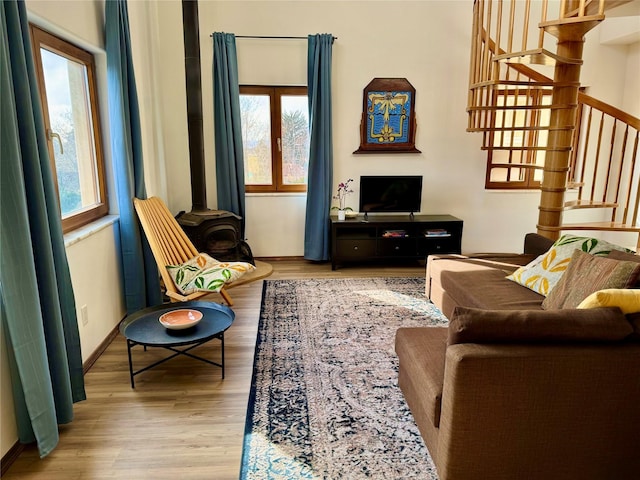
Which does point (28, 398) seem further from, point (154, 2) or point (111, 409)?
point (154, 2)

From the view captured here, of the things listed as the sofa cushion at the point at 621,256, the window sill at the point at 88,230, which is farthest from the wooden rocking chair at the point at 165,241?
the sofa cushion at the point at 621,256

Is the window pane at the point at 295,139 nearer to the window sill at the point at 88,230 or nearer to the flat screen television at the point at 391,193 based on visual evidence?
the flat screen television at the point at 391,193

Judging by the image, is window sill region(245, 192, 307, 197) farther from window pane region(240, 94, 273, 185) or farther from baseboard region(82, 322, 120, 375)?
baseboard region(82, 322, 120, 375)

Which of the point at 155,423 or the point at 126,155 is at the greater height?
the point at 126,155

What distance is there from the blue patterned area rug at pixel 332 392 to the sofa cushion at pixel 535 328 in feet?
2.26

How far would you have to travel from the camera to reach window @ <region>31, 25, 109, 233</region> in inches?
99.6

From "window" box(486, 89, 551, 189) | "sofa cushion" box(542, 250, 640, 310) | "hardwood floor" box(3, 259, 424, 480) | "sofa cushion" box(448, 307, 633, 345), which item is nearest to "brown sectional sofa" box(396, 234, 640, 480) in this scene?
"sofa cushion" box(448, 307, 633, 345)

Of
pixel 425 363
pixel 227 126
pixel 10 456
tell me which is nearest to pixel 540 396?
pixel 425 363

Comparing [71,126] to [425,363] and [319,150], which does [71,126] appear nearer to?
[319,150]

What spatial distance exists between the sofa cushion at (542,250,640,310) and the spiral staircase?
1.75 meters

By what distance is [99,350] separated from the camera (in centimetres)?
286

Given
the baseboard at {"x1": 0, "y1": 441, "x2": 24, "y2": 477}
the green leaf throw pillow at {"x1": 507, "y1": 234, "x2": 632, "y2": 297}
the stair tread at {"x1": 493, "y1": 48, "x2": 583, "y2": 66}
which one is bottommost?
the baseboard at {"x1": 0, "y1": 441, "x2": 24, "y2": 477}

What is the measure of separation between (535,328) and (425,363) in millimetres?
517

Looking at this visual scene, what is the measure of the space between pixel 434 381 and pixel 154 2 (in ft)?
14.8
